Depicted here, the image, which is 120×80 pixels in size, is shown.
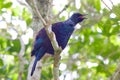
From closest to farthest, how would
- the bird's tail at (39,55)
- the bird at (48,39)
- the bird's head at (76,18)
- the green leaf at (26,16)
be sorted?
the bird's tail at (39,55), the bird at (48,39), the bird's head at (76,18), the green leaf at (26,16)

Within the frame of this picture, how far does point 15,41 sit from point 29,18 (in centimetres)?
88

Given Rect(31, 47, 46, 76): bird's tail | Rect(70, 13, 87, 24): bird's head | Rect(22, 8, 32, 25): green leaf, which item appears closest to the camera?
Rect(31, 47, 46, 76): bird's tail

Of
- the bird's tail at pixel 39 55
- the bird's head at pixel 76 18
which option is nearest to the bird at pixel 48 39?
the bird's tail at pixel 39 55

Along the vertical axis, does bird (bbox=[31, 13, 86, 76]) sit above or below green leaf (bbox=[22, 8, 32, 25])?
above

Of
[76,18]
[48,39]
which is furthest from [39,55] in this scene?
[76,18]

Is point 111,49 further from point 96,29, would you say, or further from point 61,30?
point 61,30

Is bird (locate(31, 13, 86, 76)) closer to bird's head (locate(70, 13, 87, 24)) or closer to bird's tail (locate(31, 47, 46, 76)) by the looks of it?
bird's tail (locate(31, 47, 46, 76))

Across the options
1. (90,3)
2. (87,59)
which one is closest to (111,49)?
(87,59)

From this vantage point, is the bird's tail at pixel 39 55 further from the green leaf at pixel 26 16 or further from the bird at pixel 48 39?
the green leaf at pixel 26 16

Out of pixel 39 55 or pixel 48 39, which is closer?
pixel 39 55

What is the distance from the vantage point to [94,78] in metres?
5.55

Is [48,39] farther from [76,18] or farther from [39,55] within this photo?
[76,18]

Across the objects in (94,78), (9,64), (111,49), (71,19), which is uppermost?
(71,19)

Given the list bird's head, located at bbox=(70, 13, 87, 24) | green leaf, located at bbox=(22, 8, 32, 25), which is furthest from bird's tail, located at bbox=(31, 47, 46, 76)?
green leaf, located at bbox=(22, 8, 32, 25)
